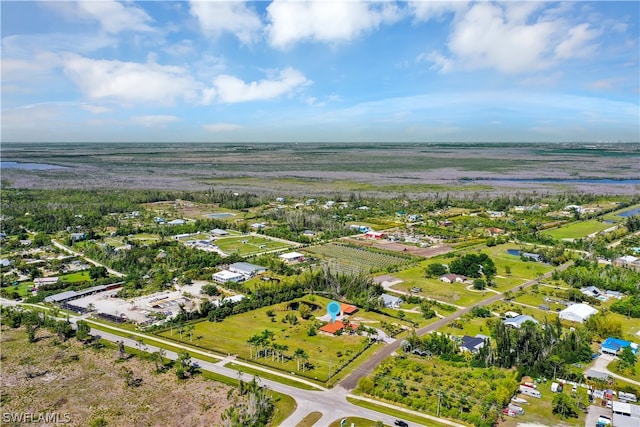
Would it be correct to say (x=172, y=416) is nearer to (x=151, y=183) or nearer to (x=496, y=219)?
(x=496, y=219)

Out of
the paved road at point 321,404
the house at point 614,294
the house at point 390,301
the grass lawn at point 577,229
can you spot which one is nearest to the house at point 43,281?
the paved road at point 321,404

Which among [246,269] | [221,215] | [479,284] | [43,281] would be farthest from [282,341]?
[221,215]

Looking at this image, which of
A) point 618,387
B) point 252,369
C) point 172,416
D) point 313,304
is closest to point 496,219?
point 313,304

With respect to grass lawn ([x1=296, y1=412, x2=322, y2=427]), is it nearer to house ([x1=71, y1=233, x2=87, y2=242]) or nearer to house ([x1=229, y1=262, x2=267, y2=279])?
house ([x1=229, y1=262, x2=267, y2=279])

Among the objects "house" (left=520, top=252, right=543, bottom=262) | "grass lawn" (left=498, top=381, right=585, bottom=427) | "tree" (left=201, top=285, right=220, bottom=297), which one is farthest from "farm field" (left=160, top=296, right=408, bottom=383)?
"house" (left=520, top=252, right=543, bottom=262)

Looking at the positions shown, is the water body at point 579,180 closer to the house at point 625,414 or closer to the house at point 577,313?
the house at point 577,313

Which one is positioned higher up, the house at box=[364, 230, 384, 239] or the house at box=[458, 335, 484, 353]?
the house at box=[458, 335, 484, 353]

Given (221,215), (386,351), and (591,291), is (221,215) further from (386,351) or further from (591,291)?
(591,291)
